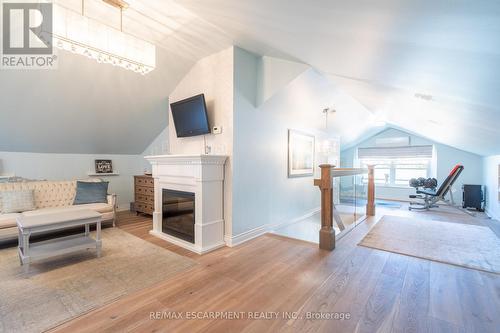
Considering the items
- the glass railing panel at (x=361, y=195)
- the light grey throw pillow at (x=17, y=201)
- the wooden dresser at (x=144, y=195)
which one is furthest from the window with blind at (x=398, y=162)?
the light grey throw pillow at (x=17, y=201)

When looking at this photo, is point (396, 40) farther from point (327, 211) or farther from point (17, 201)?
point (17, 201)

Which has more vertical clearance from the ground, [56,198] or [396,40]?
[396,40]

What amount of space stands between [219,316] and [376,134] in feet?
26.7

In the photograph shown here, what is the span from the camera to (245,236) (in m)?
3.25

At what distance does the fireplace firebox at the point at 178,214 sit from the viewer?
3.01 m

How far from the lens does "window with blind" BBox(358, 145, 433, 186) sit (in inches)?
276

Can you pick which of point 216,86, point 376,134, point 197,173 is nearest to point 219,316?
point 197,173

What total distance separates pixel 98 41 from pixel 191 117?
1520mm

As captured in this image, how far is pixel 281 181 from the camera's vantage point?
13.5 feet

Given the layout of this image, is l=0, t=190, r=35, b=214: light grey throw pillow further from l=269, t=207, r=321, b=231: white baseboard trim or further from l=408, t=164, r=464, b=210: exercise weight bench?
l=408, t=164, r=464, b=210: exercise weight bench

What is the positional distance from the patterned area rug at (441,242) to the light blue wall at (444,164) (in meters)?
3.14

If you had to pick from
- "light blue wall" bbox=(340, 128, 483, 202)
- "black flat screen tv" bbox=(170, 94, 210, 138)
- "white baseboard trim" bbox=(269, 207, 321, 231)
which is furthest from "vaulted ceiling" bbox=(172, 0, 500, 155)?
"light blue wall" bbox=(340, 128, 483, 202)

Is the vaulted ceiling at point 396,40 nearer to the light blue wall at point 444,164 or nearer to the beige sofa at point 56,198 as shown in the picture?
the beige sofa at point 56,198

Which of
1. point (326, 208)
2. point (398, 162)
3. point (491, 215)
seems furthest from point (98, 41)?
point (398, 162)
